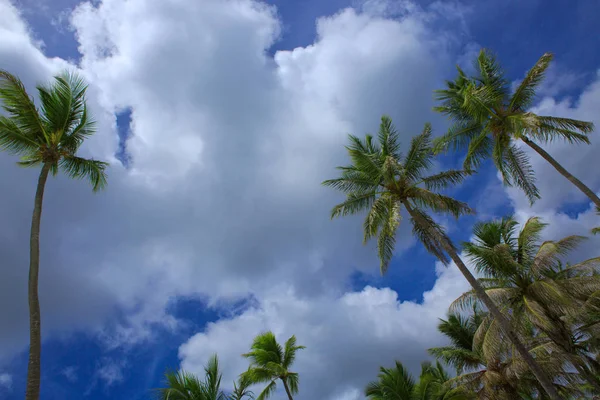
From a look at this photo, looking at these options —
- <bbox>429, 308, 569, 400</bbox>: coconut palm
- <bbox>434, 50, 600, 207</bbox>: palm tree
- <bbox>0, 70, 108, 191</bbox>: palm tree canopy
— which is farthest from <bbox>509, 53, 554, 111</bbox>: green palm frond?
<bbox>0, 70, 108, 191</bbox>: palm tree canopy

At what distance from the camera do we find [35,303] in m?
9.88

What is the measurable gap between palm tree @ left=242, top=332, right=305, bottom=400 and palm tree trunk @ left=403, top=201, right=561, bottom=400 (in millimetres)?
13140

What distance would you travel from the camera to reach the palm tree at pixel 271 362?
976 inches

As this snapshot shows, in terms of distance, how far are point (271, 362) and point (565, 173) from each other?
19.5 meters

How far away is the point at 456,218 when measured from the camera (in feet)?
63.0

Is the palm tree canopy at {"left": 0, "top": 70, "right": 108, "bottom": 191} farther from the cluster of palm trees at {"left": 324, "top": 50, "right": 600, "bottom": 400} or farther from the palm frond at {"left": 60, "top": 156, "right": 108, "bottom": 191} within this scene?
the cluster of palm trees at {"left": 324, "top": 50, "right": 600, "bottom": 400}

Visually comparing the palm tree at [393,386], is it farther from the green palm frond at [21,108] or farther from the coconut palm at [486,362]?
the green palm frond at [21,108]

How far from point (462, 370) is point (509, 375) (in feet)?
13.2

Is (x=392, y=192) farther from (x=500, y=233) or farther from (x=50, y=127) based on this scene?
(x=50, y=127)

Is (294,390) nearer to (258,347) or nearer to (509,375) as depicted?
(258,347)

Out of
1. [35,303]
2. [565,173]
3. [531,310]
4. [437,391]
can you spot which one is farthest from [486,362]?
[35,303]

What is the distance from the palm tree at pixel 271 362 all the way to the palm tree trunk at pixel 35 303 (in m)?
15.8

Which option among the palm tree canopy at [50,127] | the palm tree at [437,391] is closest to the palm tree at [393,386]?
the palm tree at [437,391]

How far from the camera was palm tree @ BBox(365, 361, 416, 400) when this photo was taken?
25.7 meters
